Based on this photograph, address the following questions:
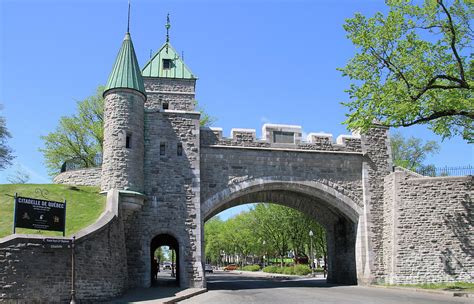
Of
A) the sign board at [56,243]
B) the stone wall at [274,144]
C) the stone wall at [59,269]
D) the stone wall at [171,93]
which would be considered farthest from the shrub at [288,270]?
the sign board at [56,243]

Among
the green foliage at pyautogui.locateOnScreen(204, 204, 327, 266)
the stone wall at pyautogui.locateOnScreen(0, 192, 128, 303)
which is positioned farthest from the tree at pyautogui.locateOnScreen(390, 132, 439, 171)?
the stone wall at pyautogui.locateOnScreen(0, 192, 128, 303)

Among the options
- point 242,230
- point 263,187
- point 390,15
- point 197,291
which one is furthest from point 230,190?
point 242,230

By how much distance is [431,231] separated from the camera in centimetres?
2317

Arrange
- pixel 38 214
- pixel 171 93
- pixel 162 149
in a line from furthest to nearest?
1. pixel 171 93
2. pixel 162 149
3. pixel 38 214

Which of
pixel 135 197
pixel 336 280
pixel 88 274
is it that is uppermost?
pixel 135 197

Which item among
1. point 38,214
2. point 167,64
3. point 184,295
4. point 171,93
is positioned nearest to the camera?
point 38,214

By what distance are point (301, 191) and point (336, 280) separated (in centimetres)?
652

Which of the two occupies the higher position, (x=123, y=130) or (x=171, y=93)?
(x=171, y=93)

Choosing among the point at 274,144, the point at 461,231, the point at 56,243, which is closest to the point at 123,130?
the point at 274,144

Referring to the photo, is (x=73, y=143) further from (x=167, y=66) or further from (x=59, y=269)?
(x=59, y=269)

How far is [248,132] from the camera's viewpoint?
24.2 m

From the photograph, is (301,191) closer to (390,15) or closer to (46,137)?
(390,15)

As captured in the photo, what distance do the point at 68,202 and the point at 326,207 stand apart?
46.1ft

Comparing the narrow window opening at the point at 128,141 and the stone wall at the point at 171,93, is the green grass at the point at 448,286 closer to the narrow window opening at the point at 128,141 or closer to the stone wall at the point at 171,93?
the narrow window opening at the point at 128,141
